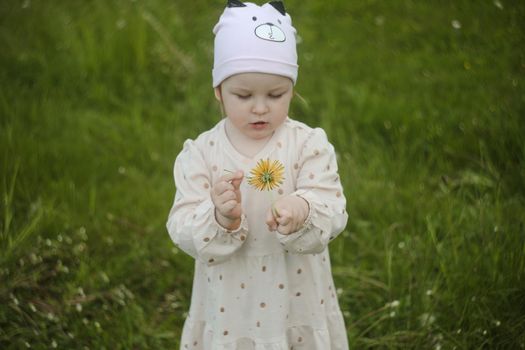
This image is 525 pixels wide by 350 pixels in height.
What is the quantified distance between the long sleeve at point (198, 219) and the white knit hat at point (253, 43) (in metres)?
0.29

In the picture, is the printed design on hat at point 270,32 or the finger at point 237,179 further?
the printed design on hat at point 270,32

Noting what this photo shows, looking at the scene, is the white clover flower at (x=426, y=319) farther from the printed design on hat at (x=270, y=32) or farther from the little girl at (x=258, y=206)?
the printed design on hat at (x=270, y=32)

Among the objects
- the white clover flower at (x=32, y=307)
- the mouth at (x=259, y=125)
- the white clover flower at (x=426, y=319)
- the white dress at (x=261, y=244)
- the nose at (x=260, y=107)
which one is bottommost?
the white clover flower at (x=426, y=319)

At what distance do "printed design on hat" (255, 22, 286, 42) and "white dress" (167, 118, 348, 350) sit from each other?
31cm

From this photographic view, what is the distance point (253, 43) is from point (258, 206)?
0.52 m

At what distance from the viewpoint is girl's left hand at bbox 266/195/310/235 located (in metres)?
1.88

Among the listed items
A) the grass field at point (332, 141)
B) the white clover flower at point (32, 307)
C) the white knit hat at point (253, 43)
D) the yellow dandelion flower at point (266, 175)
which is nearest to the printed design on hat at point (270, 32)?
the white knit hat at point (253, 43)

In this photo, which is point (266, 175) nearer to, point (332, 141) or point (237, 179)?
point (237, 179)

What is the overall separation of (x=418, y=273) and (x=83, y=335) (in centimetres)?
160

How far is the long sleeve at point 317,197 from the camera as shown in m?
1.97

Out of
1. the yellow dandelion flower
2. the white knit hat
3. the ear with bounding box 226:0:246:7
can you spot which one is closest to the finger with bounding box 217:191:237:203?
the yellow dandelion flower

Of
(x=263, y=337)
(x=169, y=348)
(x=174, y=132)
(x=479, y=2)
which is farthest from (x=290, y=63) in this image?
(x=479, y=2)

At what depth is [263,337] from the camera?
7.20 ft

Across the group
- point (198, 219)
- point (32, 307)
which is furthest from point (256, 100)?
point (32, 307)
